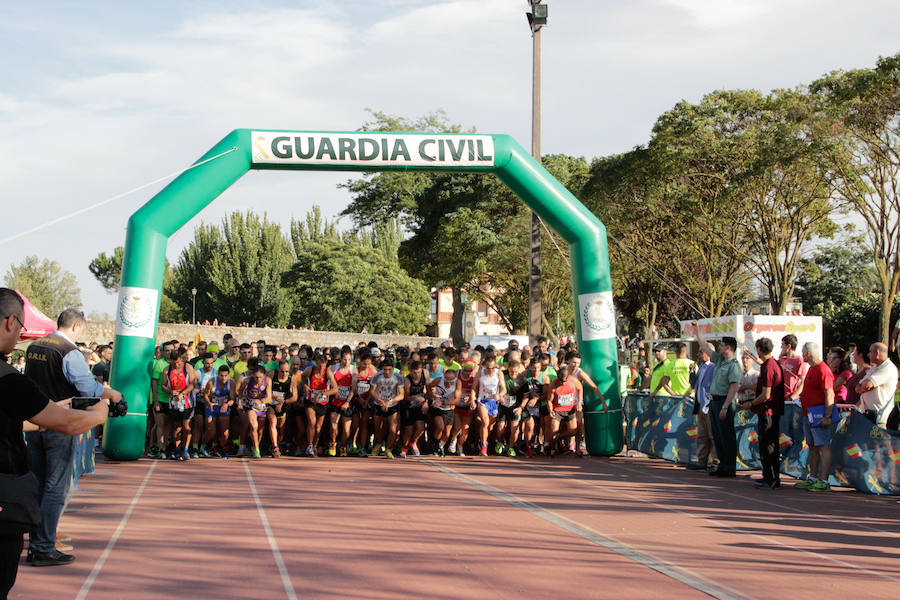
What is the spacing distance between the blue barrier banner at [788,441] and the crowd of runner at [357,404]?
104cm

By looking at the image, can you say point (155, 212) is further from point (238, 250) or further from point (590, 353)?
point (238, 250)

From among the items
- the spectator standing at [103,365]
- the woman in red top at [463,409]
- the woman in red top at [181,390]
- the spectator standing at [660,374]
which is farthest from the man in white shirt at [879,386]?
the spectator standing at [103,365]

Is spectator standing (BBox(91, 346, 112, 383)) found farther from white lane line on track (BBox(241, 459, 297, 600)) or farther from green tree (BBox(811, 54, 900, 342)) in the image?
green tree (BBox(811, 54, 900, 342))

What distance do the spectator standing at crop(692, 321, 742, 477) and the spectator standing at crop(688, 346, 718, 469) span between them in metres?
0.36

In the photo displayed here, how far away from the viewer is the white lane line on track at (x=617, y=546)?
6.16 metres

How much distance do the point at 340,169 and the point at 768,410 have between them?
7.46 m

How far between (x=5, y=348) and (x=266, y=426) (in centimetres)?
1140

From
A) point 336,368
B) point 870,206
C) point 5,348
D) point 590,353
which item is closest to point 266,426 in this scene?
point 336,368

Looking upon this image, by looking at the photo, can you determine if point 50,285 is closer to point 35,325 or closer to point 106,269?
point 106,269

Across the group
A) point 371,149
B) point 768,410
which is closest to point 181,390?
point 371,149

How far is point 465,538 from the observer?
7867mm

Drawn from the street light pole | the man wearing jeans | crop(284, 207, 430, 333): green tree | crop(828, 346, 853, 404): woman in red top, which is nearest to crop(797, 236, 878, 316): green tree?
crop(284, 207, 430, 333): green tree

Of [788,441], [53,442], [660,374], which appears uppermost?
[660,374]

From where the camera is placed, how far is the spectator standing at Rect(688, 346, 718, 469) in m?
13.0
